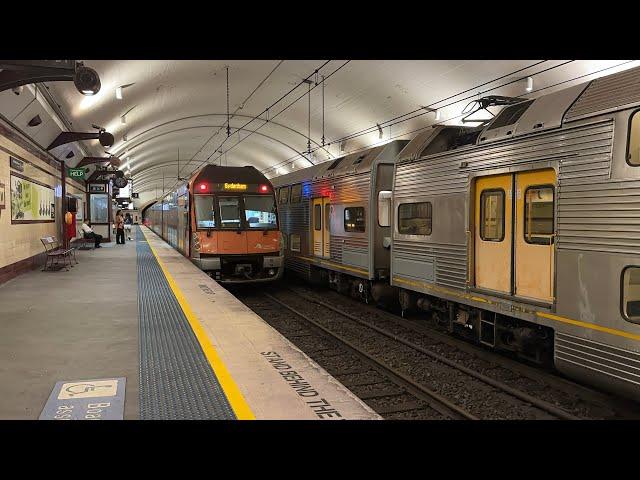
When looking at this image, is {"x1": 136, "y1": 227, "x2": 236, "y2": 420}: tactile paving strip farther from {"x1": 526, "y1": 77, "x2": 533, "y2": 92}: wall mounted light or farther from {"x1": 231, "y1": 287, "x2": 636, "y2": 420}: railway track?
{"x1": 526, "y1": 77, "x2": 533, "y2": 92}: wall mounted light

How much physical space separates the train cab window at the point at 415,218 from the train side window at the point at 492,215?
130 centimetres

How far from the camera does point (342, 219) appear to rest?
40.9 feet

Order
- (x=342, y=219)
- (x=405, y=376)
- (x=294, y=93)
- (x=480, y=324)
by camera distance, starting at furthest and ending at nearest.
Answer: (x=294, y=93)
(x=342, y=219)
(x=480, y=324)
(x=405, y=376)

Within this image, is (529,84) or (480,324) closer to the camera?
(480,324)

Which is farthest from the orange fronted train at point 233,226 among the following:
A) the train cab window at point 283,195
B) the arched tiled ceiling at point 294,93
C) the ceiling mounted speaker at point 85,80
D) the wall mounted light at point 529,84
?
the wall mounted light at point 529,84

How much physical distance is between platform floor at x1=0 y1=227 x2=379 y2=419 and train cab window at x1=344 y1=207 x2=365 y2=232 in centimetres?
320

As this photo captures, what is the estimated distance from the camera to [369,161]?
36.5 feet

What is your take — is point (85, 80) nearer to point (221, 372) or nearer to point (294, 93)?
point (221, 372)

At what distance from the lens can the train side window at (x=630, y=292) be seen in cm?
493

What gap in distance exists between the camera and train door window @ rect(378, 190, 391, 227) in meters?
10.9

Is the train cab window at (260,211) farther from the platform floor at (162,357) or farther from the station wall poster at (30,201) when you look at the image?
the station wall poster at (30,201)

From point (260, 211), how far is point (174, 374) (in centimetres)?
936

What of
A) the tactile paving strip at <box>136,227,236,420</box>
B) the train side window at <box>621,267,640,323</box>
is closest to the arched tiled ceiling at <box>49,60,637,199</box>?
the tactile paving strip at <box>136,227,236,420</box>

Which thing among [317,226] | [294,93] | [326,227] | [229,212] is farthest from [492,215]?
[294,93]
